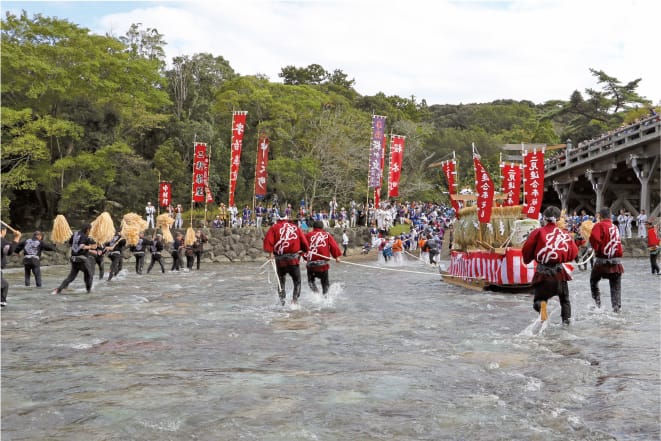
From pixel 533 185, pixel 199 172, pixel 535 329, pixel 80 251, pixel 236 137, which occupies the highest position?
pixel 236 137

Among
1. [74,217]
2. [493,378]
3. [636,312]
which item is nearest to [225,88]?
[74,217]

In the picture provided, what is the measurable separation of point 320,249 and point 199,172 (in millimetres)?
19496

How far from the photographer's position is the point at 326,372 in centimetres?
704

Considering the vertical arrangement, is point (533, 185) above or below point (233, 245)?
above

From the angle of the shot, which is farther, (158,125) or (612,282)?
(158,125)

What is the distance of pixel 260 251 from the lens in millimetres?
34500

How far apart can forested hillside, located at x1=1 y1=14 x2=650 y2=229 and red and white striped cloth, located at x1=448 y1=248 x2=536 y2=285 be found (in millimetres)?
21755

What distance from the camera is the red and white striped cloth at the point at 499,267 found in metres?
14.8

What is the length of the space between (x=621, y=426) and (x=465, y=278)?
12267 mm

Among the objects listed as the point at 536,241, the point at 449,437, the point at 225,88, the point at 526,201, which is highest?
the point at 225,88

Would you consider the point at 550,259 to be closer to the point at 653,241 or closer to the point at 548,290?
the point at 548,290

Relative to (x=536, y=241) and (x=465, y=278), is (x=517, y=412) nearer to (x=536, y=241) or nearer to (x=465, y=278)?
(x=536, y=241)

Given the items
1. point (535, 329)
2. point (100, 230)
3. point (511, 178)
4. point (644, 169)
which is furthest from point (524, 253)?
point (644, 169)

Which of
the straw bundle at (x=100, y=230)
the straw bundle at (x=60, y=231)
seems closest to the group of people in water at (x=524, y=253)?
the straw bundle at (x=60, y=231)
